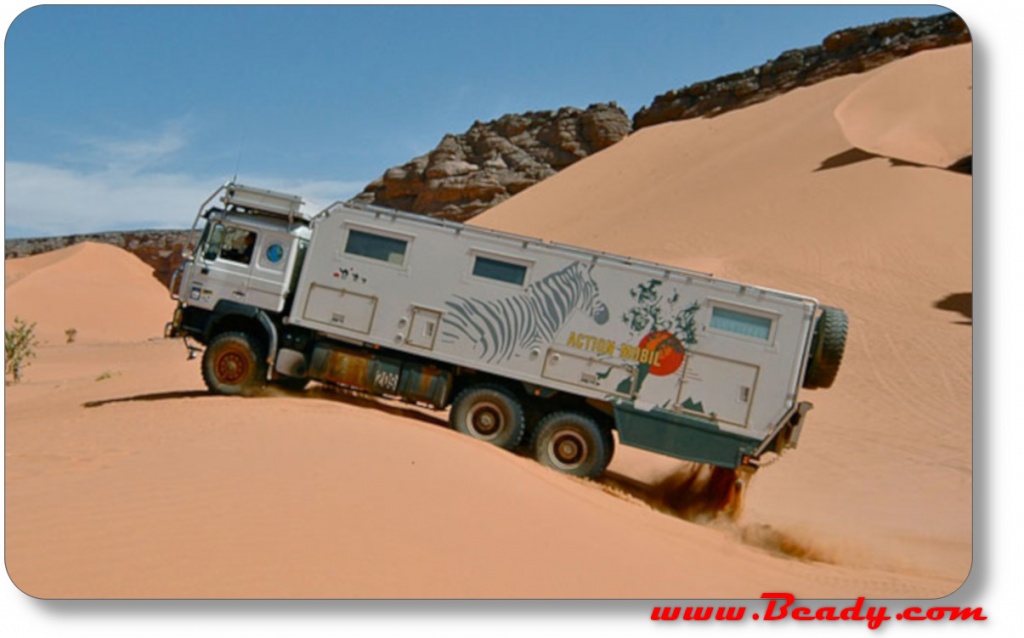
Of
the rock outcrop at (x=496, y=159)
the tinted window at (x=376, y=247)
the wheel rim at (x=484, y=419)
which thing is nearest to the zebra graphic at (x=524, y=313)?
the wheel rim at (x=484, y=419)

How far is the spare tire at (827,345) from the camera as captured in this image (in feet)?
41.4

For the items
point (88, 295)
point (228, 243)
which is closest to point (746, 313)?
point (228, 243)

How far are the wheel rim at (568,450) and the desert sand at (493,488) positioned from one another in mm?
640

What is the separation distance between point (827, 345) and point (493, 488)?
17.9 ft

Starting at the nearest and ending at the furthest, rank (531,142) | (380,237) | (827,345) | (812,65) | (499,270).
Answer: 1. (827,345)
2. (499,270)
3. (380,237)
4. (812,65)
5. (531,142)

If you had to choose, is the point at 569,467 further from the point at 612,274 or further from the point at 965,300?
the point at 965,300

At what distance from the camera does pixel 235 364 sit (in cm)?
1452

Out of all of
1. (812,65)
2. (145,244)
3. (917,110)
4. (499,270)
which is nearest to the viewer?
(499,270)

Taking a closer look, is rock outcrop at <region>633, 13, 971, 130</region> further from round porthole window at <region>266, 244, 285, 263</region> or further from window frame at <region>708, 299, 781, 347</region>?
round porthole window at <region>266, 244, 285, 263</region>

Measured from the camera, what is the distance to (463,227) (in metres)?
13.7

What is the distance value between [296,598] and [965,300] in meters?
23.9

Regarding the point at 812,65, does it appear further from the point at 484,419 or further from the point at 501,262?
the point at 484,419

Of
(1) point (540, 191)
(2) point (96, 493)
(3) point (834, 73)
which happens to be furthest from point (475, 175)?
(2) point (96, 493)

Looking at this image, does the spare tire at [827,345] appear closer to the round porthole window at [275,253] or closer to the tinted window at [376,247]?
the tinted window at [376,247]
